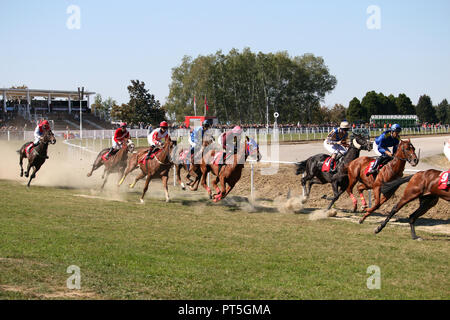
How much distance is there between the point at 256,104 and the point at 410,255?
7620 cm

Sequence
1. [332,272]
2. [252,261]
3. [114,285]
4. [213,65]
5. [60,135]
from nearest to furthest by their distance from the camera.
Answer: [114,285] < [332,272] < [252,261] < [60,135] < [213,65]

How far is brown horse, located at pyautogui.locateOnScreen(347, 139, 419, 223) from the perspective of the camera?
41.8 ft

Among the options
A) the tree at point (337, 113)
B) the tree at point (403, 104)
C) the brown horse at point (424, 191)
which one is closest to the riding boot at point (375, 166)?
the brown horse at point (424, 191)

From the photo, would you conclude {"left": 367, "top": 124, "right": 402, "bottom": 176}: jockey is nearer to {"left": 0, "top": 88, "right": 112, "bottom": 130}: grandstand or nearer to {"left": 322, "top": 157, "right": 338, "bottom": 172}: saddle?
{"left": 322, "top": 157, "right": 338, "bottom": 172}: saddle

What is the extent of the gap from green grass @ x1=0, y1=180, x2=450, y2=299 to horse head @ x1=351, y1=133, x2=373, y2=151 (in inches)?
123

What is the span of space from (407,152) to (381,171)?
42.7 inches

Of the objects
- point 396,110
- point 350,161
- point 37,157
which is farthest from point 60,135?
point 396,110

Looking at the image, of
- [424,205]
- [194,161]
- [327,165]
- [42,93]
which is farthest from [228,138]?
[42,93]

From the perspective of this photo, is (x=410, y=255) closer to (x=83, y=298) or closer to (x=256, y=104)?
(x=83, y=298)

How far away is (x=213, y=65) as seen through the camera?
80.3m

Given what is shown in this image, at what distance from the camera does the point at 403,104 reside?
113m

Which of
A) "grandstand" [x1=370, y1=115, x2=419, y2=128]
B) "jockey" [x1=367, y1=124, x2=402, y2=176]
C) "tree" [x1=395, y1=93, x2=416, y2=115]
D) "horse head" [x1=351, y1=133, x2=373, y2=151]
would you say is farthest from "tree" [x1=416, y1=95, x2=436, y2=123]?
"jockey" [x1=367, y1=124, x2=402, y2=176]

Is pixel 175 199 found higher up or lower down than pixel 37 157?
lower down
